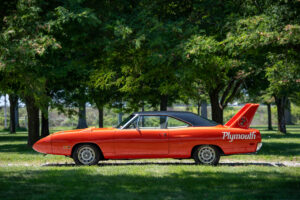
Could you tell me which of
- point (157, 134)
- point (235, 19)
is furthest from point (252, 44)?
point (157, 134)

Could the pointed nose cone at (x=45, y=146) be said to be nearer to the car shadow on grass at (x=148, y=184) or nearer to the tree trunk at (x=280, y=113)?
the car shadow on grass at (x=148, y=184)

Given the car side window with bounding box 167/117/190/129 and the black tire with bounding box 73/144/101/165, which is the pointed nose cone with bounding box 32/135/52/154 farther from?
the car side window with bounding box 167/117/190/129

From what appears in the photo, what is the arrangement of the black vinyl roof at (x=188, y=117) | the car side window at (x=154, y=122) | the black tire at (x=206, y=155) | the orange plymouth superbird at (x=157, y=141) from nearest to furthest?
1. the orange plymouth superbird at (x=157, y=141)
2. the black tire at (x=206, y=155)
3. the car side window at (x=154, y=122)
4. the black vinyl roof at (x=188, y=117)

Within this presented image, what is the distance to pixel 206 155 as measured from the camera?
11141mm

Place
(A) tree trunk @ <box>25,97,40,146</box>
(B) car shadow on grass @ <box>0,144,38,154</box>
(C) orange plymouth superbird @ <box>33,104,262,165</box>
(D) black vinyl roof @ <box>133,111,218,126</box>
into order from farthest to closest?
1. (A) tree trunk @ <box>25,97,40,146</box>
2. (B) car shadow on grass @ <box>0,144,38,154</box>
3. (D) black vinyl roof @ <box>133,111,218,126</box>
4. (C) orange plymouth superbird @ <box>33,104,262,165</box>

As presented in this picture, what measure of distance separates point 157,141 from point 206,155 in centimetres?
131

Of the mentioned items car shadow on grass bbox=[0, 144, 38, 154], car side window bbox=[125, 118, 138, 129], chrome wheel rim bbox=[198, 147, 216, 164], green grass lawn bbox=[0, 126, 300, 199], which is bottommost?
car shadow on grass bbox=[0, 144, 38, 154]

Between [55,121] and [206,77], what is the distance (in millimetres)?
55804

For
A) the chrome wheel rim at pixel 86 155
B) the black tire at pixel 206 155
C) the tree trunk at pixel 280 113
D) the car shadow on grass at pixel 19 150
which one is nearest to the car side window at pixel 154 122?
the black tire at pixel 206 155

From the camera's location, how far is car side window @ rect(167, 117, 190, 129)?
1123cm

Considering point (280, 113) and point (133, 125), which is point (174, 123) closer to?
point (133, 125)

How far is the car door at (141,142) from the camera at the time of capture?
432 inches

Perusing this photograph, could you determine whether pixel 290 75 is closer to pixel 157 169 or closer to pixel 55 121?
pixel 157 169

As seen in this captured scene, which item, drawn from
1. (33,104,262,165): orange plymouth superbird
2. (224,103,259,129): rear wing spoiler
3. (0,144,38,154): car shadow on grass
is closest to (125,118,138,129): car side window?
(33,104,262,165): orange plymouth superbird
